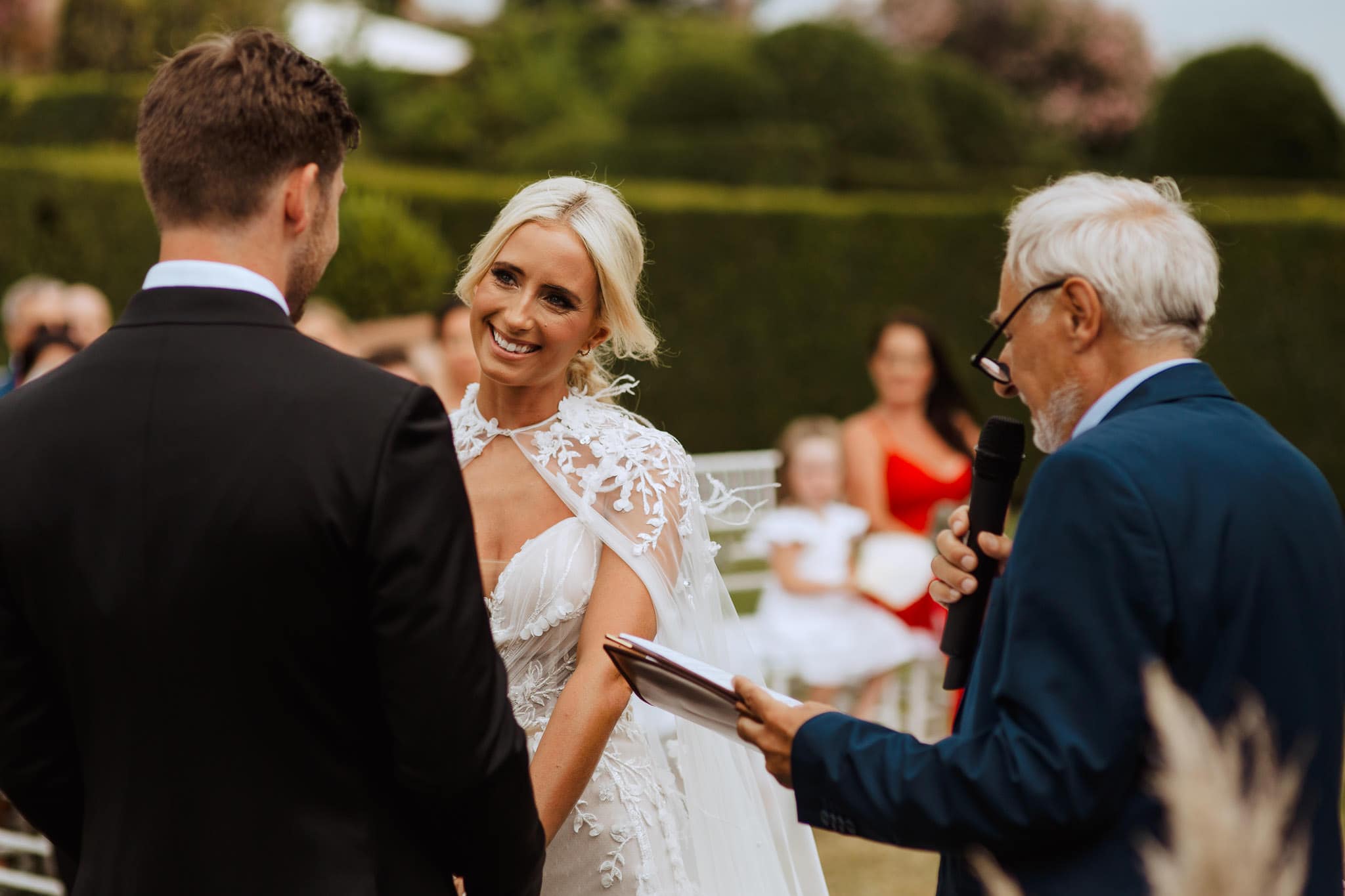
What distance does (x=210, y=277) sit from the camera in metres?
1.72

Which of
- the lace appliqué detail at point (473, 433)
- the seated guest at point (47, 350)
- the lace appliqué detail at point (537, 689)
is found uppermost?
the lace appliqué detail at point (473, 433)

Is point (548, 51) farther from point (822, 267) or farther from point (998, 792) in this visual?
point (998, 792)

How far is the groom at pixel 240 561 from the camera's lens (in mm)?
1631

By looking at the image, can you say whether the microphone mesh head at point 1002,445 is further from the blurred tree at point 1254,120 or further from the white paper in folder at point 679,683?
the blurred tree at point 1254,120

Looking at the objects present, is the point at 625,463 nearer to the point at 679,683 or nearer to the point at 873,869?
the point at 679,683

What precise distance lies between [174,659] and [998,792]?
1.11 metres

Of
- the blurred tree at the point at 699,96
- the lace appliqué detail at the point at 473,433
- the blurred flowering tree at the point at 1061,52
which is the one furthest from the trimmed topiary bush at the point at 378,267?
the blurred flowering tree at the point at 1061,52

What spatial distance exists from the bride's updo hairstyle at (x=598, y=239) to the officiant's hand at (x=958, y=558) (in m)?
0.86

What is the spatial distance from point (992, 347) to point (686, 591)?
→ 1003 millimetres

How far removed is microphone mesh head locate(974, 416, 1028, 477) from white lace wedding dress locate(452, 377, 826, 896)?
758mm

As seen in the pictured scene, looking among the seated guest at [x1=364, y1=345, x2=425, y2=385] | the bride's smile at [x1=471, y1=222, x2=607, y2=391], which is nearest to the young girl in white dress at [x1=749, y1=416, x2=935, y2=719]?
the seated guest at [x1=364, y1=345, x2=425, y2=385]

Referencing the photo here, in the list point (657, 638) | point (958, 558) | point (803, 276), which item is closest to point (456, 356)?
point (657, 638)

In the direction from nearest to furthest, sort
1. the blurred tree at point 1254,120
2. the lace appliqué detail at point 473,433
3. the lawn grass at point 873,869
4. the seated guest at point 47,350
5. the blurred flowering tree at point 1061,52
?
the lace appliqué detail at point 473,433
the lawn grass at point 873,869
the seated guest at point 47,350
the blurred tree at point 1254,120
the blurred flowering tree at point 1061,52

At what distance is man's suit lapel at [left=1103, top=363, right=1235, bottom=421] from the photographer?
1862 millimetres
